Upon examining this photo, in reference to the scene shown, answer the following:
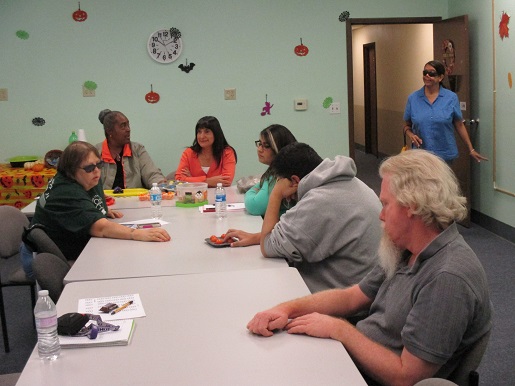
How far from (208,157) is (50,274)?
2792mm

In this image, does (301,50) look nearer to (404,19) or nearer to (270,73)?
(270,73)

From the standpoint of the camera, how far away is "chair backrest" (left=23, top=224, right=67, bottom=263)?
3389 millimetres

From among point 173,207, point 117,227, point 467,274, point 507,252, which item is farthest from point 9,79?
point 467,274

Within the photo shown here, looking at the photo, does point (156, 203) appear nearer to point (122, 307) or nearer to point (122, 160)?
point (122, 160)

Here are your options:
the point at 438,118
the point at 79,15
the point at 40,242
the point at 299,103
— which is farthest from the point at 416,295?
the point at 79,15

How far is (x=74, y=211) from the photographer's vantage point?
3.63 meters

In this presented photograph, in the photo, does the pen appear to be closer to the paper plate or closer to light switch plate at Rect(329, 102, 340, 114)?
the paper plate

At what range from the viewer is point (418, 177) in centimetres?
192

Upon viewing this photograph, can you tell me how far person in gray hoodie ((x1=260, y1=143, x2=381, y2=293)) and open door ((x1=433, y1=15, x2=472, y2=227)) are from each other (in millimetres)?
3862

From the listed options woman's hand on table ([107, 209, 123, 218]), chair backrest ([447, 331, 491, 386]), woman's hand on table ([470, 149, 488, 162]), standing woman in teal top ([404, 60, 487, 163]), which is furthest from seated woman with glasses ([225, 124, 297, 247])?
woman's hand on table ([470, 149, 488, 162])

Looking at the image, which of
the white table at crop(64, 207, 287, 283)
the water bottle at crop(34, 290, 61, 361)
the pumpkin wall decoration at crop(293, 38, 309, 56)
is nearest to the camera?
the water bottle at crop(34, 290, 61, 361)

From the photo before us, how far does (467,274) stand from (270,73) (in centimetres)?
550

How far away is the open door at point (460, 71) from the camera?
6480 millimetres

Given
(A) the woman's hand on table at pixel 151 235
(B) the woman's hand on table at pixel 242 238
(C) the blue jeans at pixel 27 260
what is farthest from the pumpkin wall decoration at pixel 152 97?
(B) the woman's hand on table at pixel 242 238
